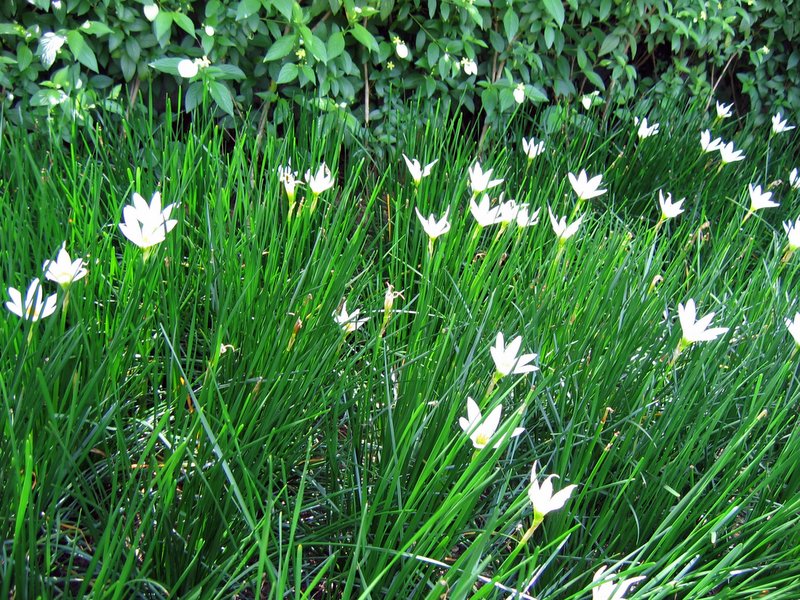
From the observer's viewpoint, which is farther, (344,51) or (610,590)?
(344,51)

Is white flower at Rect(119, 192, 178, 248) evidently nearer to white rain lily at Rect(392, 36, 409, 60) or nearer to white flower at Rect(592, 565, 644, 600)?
white flower at Rect(592, 565, 644, 600)

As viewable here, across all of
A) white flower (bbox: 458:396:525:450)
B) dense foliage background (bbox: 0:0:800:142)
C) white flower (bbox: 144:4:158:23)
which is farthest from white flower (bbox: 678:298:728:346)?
white flower (bbox: 144:4:158:23)

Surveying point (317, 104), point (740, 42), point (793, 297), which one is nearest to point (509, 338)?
point (793, 297)

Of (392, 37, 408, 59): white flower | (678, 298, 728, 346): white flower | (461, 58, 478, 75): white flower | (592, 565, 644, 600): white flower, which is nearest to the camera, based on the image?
(592, 565, 644, 600): white flower

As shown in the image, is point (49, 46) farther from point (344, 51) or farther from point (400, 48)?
point (400, 48)

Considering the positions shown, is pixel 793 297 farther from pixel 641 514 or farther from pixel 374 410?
pixel 374 410

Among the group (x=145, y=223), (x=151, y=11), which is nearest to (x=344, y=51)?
(x=151, y=11)

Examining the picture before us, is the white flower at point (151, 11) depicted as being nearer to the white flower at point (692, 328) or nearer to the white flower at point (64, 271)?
the white flower at point (64, 271)
